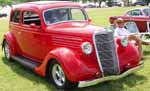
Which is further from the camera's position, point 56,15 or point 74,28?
point 56,15

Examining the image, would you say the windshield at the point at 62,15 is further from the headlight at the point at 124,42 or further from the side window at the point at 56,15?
the headlight at the point at 124,42

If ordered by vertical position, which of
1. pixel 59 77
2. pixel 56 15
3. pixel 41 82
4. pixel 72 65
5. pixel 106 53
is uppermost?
pixel 56 15

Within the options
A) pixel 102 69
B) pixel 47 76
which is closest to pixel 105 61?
pixel 102 69

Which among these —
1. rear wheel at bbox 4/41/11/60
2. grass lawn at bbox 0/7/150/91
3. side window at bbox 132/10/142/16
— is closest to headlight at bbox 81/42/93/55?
grass lawn at bbox 0/7/150/91

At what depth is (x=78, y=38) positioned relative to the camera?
7.16 meters

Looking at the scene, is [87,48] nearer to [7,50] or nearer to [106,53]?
[106,53]

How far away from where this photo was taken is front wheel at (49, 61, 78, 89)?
7.04 m

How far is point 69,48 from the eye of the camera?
728cm

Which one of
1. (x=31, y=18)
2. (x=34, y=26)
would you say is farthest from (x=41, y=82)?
(x=31, y=18)

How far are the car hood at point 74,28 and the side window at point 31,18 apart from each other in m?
0.70

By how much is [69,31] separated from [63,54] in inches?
29.2

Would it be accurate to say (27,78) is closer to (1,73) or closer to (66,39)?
(1,73)

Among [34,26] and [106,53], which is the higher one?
[34,26]

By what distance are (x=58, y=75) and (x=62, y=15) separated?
72.5 inches
